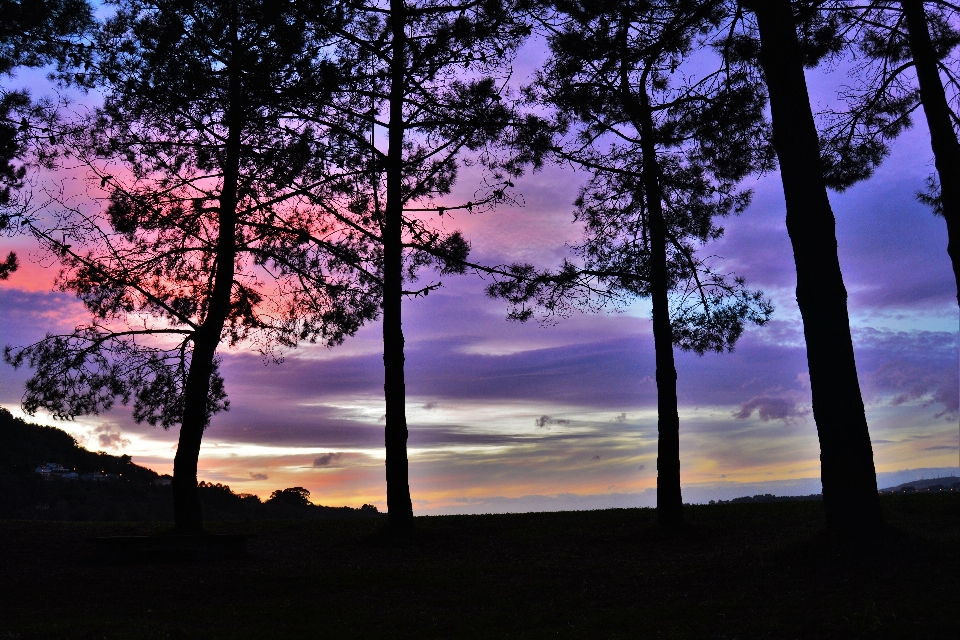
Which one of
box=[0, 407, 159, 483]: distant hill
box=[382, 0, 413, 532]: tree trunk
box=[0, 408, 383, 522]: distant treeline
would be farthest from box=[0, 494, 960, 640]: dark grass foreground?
box=[0, 407, 159, 483]: distant hill

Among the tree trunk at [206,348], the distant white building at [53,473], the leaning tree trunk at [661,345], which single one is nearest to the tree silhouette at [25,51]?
the tree trunk at [206,348]

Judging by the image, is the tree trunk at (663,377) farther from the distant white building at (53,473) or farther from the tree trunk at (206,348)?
the distant white building at (53,473)

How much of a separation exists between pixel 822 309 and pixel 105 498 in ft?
90.6

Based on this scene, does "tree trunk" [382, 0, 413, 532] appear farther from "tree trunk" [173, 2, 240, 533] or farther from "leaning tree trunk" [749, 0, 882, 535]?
"leaning tree trunk" [749, 0, 882, 535]

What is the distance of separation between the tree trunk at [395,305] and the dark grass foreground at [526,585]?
882 millimetres

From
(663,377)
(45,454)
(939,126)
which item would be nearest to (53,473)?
(45,454)

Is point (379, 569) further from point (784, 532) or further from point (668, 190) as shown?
point (668, 190)

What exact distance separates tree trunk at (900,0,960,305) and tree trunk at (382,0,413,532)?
892 centimetres

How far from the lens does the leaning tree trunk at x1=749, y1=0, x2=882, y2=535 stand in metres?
8.80

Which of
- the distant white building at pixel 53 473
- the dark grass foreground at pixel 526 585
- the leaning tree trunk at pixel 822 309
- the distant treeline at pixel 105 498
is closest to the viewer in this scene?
the dark grass foreground at pixel 526 585

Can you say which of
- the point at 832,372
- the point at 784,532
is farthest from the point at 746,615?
the point at 784,532

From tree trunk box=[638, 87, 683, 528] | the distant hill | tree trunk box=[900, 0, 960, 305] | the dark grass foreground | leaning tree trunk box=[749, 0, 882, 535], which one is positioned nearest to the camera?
the dark grass foreground

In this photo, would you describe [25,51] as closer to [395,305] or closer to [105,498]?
[395,305]

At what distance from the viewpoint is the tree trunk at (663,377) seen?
42.0 ft
